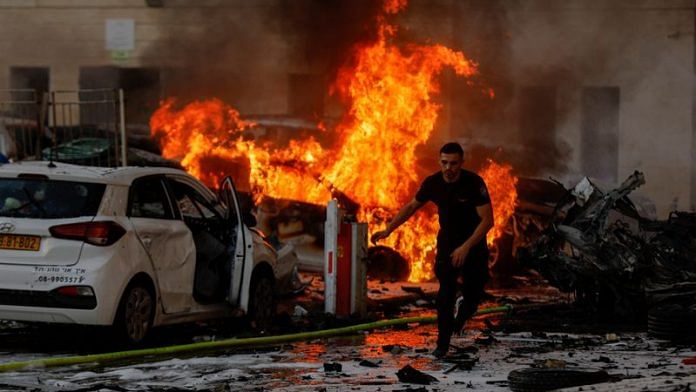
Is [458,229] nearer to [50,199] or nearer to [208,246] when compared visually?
[208,246]

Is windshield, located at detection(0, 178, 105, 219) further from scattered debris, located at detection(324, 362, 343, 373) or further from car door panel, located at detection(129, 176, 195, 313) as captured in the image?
scattered debris, located at detection(324, 362, 343, 373)

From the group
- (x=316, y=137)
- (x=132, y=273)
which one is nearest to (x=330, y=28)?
(x=316, y=137)

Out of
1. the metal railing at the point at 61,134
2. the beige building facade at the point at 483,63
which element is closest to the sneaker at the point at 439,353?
the metal railing at the point at 61,134

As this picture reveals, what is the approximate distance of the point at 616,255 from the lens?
1280 cm

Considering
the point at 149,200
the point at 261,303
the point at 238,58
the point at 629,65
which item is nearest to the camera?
the point at 149,200

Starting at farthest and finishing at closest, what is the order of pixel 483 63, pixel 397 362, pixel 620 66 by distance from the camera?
pixel 620 66 → pixel 483 63 → pixel 397 362

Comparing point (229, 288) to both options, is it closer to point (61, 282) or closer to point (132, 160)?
point (61, 282)

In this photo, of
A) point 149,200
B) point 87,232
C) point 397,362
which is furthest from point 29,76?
point 397,362

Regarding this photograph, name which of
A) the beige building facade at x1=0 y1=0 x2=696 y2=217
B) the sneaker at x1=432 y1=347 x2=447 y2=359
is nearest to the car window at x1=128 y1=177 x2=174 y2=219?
the sneaker at x1=432 y1=347 x2=447 y2=359

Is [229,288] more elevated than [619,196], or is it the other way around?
[619,196]

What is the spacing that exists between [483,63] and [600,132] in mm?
4473

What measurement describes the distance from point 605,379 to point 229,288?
175 inches

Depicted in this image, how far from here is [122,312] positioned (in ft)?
34.1

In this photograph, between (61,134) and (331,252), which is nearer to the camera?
(331,252)
